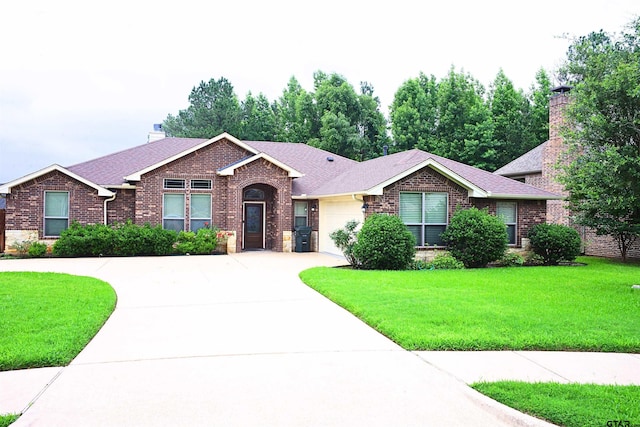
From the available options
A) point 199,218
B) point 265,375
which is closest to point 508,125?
point 199,218

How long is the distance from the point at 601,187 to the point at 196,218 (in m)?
14.5

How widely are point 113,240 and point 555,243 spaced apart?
614 inches

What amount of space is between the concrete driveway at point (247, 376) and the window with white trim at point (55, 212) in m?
11.2

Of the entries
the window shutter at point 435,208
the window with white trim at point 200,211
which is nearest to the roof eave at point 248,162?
the window with white trim at point 200,211

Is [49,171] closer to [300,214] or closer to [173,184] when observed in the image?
[173,184]

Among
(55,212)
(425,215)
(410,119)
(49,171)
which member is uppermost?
(410,119)

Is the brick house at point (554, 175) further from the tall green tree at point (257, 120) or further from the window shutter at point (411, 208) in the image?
the tall green tree at point (257, 120)

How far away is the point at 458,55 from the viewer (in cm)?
4216

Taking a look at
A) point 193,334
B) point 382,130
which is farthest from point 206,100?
point 193,334

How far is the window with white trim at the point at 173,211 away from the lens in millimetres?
20312

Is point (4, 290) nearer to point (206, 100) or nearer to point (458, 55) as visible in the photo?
point (206, 100)

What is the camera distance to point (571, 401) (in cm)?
471

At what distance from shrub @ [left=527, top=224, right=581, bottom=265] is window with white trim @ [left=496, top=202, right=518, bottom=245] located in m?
0.82

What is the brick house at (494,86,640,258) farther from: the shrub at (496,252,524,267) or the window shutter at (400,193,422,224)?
the window shutter at (400,193,422,224)
